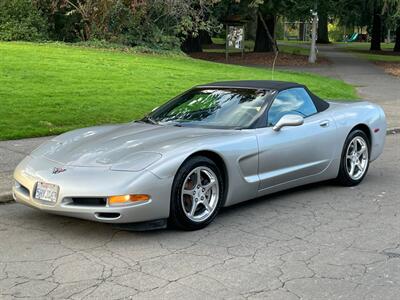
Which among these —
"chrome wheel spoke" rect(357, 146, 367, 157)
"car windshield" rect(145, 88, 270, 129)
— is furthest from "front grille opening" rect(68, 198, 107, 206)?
"chrome wheel spoke" rect(357, 146, 367, 157)

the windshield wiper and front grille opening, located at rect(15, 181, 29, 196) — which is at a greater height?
the windshield wiper

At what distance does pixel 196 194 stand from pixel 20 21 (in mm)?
20536

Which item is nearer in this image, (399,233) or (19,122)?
(399,233)

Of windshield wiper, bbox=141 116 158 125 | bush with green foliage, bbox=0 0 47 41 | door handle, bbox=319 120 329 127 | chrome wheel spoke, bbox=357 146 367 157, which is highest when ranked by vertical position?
bush with green foliage, bbox=0 0 47 41

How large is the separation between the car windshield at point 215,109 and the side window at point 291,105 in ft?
0.46

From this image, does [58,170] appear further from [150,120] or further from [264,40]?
[264,40]

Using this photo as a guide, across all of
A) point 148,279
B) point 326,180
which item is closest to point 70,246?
point 148,279

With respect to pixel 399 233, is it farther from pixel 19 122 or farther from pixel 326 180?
pixel 19 122

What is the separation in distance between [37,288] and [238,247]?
5.63 ft

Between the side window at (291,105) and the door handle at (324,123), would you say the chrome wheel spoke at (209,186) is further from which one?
the door handle at (324,123)

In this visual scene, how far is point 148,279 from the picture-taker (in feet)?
13.8

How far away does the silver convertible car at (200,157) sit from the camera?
4.94 meters

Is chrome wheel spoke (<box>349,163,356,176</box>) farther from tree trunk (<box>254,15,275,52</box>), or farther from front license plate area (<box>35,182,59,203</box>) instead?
tree trunk (<box>254,15,275,52</box>)

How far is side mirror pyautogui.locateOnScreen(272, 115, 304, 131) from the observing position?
6.05 m
